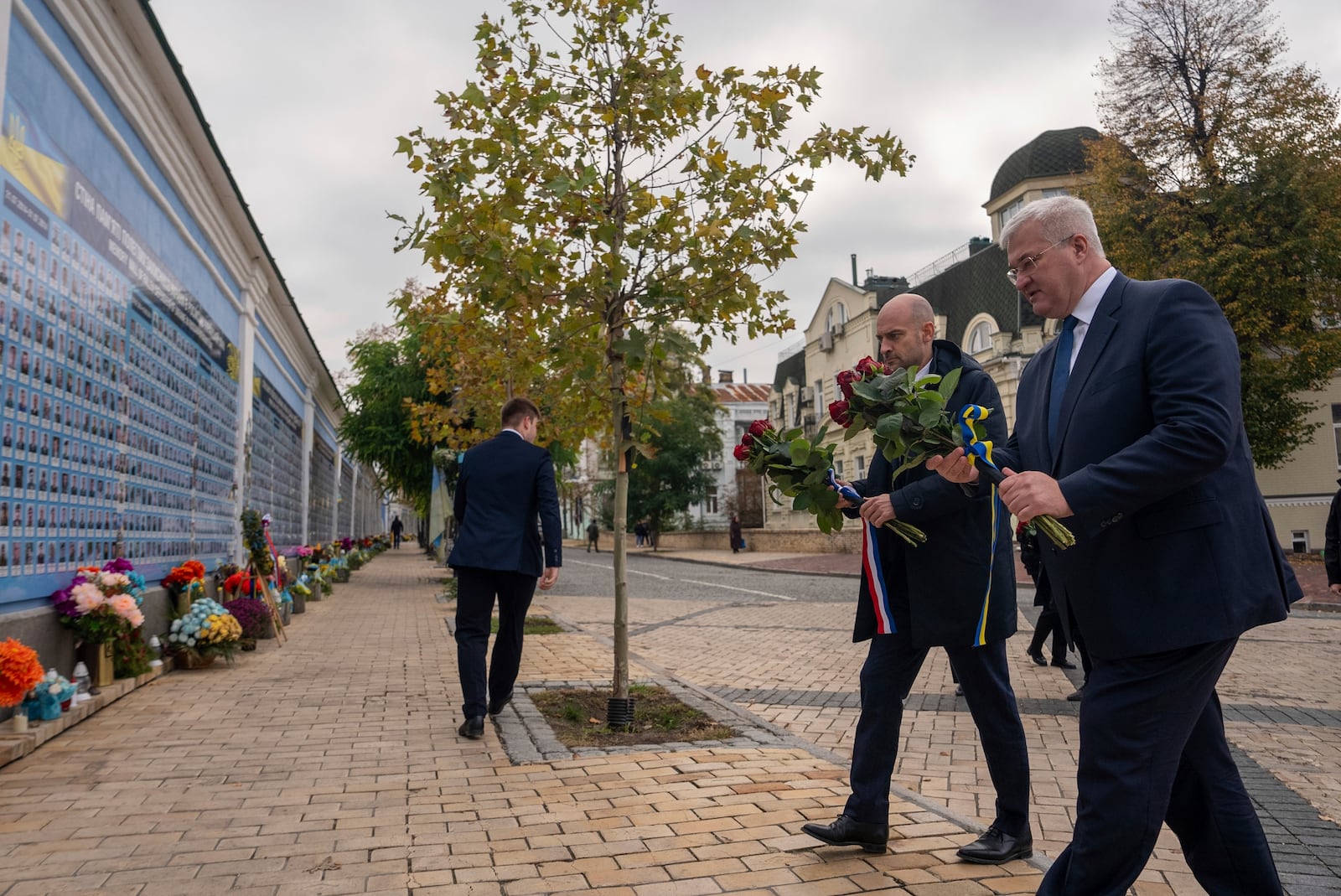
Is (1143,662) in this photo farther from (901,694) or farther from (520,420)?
(520,420)

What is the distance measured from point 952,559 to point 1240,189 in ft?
83.2

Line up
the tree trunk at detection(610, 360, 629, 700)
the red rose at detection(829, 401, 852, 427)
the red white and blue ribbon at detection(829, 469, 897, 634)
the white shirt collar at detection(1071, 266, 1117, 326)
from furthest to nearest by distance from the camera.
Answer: the tree trunk at detection(610, 360, 629, 700), the red white and blue ribbon at detection(829, 469, 897, 634), the red rose at detection(829, 401, 852, 427), the white shirt collar at detection(1071, 266, 1117, 326)

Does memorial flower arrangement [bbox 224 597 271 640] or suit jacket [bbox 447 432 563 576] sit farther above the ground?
suit jacket [bbox 447 432 563 576]

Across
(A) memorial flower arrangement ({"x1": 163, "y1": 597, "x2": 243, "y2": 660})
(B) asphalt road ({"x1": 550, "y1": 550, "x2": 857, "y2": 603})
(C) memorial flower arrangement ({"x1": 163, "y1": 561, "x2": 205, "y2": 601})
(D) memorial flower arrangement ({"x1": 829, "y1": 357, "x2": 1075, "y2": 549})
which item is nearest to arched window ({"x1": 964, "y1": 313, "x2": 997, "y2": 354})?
(B) asphalt road ({"x1": 550, "y1": 550, "x2": 857, "y2": 603})

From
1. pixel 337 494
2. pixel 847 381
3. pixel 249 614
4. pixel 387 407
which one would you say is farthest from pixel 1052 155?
pixel 847 381

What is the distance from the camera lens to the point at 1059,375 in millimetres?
2693

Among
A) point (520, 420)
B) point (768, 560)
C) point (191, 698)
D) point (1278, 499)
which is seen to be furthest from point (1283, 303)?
point (191, 698)

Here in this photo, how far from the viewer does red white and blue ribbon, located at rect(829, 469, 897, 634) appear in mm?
3443

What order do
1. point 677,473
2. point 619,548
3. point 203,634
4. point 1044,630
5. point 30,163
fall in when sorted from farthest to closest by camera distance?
1. point 677,473
2. point 1044,630
3. point 203,634
4. point 619,548
5. point 30,163

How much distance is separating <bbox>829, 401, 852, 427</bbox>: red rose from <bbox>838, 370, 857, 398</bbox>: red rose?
34mm

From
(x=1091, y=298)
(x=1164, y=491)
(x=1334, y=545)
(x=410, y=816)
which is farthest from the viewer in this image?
(x=1334, y=545)

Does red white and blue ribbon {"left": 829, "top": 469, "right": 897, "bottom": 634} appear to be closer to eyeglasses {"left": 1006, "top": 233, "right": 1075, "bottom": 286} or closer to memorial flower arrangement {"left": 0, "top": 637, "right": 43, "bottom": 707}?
eyeglasses {"left": 1006, "top": 233, "right": 1075, "bottom": 286}

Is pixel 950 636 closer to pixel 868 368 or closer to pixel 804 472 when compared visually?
pixel 804 472

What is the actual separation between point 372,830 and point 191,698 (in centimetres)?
390
